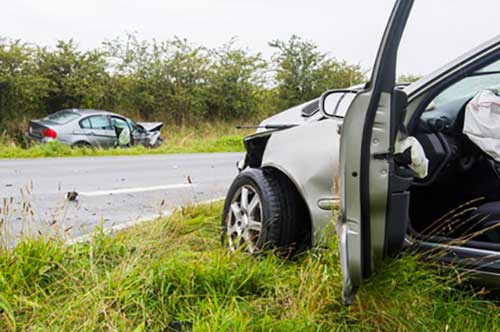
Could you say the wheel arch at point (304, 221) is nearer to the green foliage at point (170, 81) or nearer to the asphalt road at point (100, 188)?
the asphalt road at point (100, 188)

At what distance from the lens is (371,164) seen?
6.80 ft

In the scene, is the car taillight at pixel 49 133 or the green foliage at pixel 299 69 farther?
the green foliage at pixel 299 69

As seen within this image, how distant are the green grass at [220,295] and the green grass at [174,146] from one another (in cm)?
926

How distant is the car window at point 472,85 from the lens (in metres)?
2.96

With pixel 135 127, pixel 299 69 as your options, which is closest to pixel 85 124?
pixel 135 127

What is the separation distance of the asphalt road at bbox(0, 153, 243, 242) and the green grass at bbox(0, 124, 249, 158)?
182 centimetres

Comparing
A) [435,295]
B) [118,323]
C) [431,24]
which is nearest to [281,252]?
[435,295]

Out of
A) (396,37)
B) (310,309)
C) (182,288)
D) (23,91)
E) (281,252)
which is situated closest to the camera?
(396,37)

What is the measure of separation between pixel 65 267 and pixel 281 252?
3.99 ft

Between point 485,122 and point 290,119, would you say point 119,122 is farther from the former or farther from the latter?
point 485,122

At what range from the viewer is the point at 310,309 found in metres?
2.41

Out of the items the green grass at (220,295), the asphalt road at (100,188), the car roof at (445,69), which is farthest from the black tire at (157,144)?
the car roof at (445,69)

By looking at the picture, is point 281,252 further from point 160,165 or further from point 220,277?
point 160,165

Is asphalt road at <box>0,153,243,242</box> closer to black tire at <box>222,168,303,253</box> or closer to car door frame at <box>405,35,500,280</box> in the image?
black tire at <box>222,168,303,253</box>
